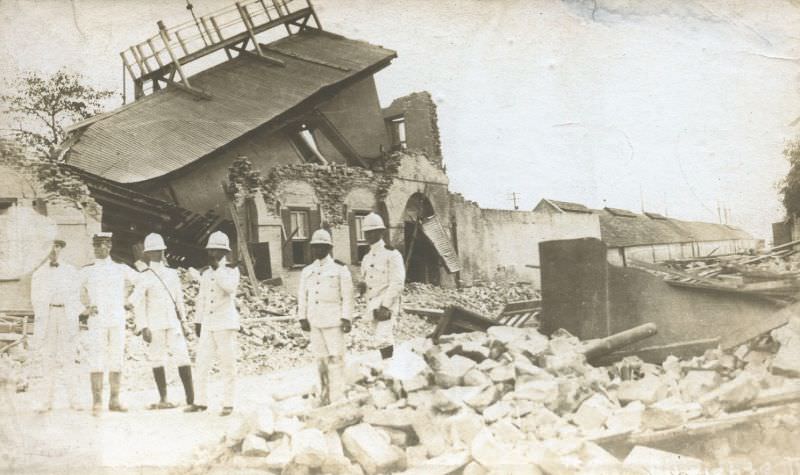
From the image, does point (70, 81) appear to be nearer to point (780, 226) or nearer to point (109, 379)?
point (109, 379)

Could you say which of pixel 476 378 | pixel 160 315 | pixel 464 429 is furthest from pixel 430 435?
pixel 160 315

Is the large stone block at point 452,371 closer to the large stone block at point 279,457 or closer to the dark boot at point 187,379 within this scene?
the large stone block at point 279,457

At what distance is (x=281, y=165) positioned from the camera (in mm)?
5461

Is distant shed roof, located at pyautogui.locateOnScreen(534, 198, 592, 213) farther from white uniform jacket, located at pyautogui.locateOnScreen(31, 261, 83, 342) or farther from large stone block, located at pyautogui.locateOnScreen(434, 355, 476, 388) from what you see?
white uniform jacket, located at pyautogui.locateOnScreen(31, 261, 83, 342)

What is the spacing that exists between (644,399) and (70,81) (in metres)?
5.22

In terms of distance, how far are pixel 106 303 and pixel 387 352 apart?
7.38 feet

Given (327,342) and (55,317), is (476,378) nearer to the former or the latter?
(327,342)

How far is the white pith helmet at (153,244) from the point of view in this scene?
459 centimetres

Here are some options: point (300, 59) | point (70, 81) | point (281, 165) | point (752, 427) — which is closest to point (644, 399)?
point (752, 427)

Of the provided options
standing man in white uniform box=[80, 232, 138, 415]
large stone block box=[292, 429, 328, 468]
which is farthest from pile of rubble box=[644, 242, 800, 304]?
standing man in white uniform box=[80, 232, 138, 415]

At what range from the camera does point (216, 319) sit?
14.9 ft

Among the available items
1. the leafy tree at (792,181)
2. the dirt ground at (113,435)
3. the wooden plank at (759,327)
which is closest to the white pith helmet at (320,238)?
the dirt ground at (113,435)

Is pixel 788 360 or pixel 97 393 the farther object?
pixel 788 360

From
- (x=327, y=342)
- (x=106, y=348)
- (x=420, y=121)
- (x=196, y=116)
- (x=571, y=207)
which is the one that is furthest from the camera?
(x=420, y=121)
